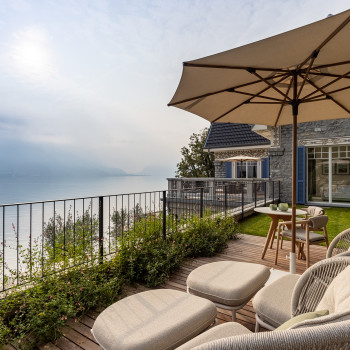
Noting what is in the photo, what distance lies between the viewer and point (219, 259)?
4301mm

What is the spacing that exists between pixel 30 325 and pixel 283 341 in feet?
7.51

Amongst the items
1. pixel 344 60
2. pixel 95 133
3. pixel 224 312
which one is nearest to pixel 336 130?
pixel 344 60

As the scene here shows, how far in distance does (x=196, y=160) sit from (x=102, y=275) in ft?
65.1

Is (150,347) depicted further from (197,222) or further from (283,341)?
(197,222)

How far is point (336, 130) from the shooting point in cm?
952

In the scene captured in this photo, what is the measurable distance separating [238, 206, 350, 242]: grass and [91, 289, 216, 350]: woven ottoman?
4.63 meters

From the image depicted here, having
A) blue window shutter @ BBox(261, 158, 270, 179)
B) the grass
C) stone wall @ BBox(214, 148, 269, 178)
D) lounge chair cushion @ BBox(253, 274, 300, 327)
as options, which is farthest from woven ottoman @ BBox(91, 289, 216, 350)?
blue window shutter @ BBox(261, 158, 270, 179)

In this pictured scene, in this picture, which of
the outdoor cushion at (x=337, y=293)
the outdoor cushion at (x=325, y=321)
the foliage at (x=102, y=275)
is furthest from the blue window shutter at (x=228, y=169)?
the outdoor cushion at (x=325, y=321)

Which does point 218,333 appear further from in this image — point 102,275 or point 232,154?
point 232,154

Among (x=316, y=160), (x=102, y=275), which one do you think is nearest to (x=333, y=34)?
(x=102, y=275)

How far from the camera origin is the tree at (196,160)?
866 inches

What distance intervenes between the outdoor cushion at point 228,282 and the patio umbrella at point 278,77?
0.87 m

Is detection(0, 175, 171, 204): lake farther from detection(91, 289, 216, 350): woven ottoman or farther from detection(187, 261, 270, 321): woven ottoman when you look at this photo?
detection(91, 289, 216, 350): woven ottoman

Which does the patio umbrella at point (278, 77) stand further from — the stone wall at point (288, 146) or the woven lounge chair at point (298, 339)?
the stone wall at point (288, 146)
